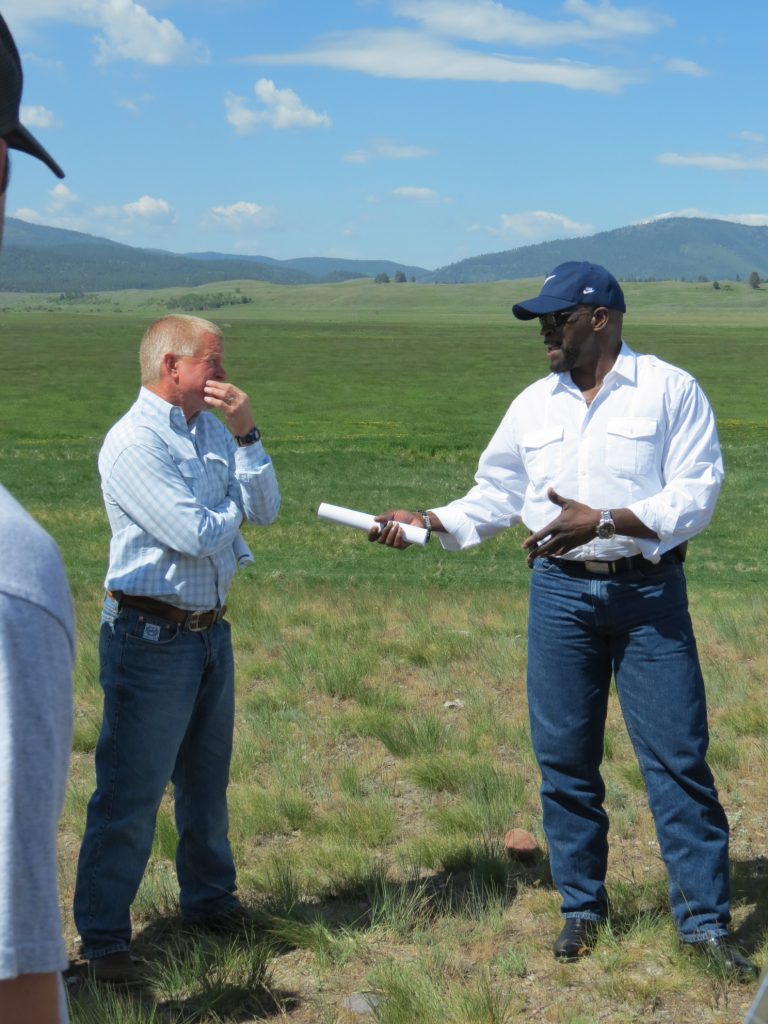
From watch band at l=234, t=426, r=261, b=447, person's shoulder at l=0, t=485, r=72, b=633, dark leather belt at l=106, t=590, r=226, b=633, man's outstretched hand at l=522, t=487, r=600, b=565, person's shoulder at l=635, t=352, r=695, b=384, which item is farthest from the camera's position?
watch band at l=234, t=426, r=261, b=447

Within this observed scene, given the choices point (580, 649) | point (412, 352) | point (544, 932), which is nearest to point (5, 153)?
point (580, 649)

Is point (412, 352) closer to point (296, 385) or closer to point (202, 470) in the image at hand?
point (296, 385)

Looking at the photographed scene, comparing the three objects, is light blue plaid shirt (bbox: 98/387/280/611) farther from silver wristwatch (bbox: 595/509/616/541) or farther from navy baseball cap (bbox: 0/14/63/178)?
navy baseball cap (bbox: 0/14/63/178)

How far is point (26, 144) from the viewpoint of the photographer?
1384mm

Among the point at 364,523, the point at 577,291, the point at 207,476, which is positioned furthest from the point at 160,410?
the point at 577,291

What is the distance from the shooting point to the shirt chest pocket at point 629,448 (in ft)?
14.0

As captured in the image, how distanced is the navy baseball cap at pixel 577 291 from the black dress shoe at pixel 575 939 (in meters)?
2.16

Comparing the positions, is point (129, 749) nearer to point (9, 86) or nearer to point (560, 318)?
point (560, 318)

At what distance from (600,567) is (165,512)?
1.51 metres

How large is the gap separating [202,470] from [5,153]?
123 inches

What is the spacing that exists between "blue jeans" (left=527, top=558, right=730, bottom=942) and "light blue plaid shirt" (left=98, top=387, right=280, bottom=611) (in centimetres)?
121

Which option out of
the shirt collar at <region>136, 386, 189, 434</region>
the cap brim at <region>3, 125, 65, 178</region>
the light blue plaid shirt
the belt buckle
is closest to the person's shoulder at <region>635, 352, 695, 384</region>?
the belt buckle

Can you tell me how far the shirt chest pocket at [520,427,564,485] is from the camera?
173 inches

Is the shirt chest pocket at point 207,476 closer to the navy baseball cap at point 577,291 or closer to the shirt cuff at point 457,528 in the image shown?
the shirt cuff at point 457,528
